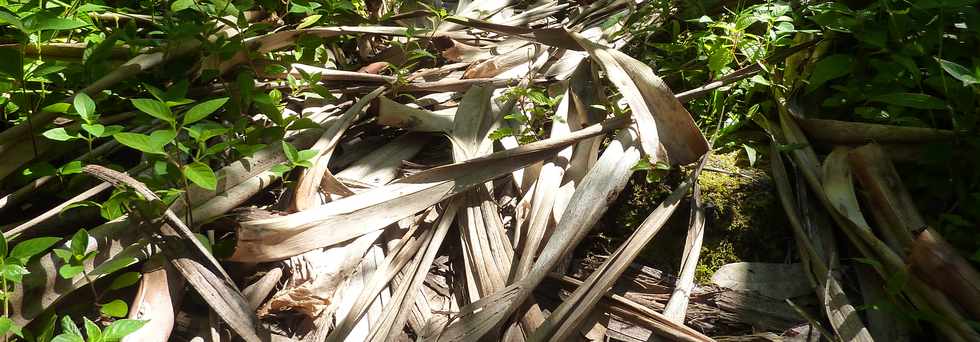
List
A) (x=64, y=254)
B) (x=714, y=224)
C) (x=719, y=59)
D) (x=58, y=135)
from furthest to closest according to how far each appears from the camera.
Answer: (x=719, y=59) → (x=714, y=224) → (x=58, y=135) → (x=64, y=254)

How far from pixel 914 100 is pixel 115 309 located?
1910 mm

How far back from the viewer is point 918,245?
1646 millimetres

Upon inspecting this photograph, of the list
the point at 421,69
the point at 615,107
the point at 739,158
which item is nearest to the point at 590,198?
the point at 615,107

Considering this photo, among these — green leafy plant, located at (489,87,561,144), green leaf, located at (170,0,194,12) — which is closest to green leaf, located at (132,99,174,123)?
green leaf, located at (170,0,194,12)

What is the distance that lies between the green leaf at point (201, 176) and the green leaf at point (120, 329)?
1.06ft

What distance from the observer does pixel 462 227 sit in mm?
1942

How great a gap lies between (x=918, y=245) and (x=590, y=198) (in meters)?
0.73

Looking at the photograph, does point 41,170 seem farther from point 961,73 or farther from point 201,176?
point 961,73

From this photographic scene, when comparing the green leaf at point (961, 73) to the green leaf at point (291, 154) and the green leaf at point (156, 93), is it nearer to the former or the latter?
A: the green leaf at point (291, 154)

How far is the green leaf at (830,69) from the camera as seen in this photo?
2.06 meters

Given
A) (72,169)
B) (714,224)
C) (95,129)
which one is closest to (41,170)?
(72,169)

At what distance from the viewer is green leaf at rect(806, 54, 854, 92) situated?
206cm

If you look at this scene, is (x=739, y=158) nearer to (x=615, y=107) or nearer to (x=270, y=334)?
(x=615, y=107)

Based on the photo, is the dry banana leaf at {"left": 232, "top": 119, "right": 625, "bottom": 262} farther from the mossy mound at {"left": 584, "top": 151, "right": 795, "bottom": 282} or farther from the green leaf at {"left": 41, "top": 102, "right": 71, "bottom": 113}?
Answer: the green leaf at {"left": 41, "top": 102, "right": 71, "bottom": 113}
